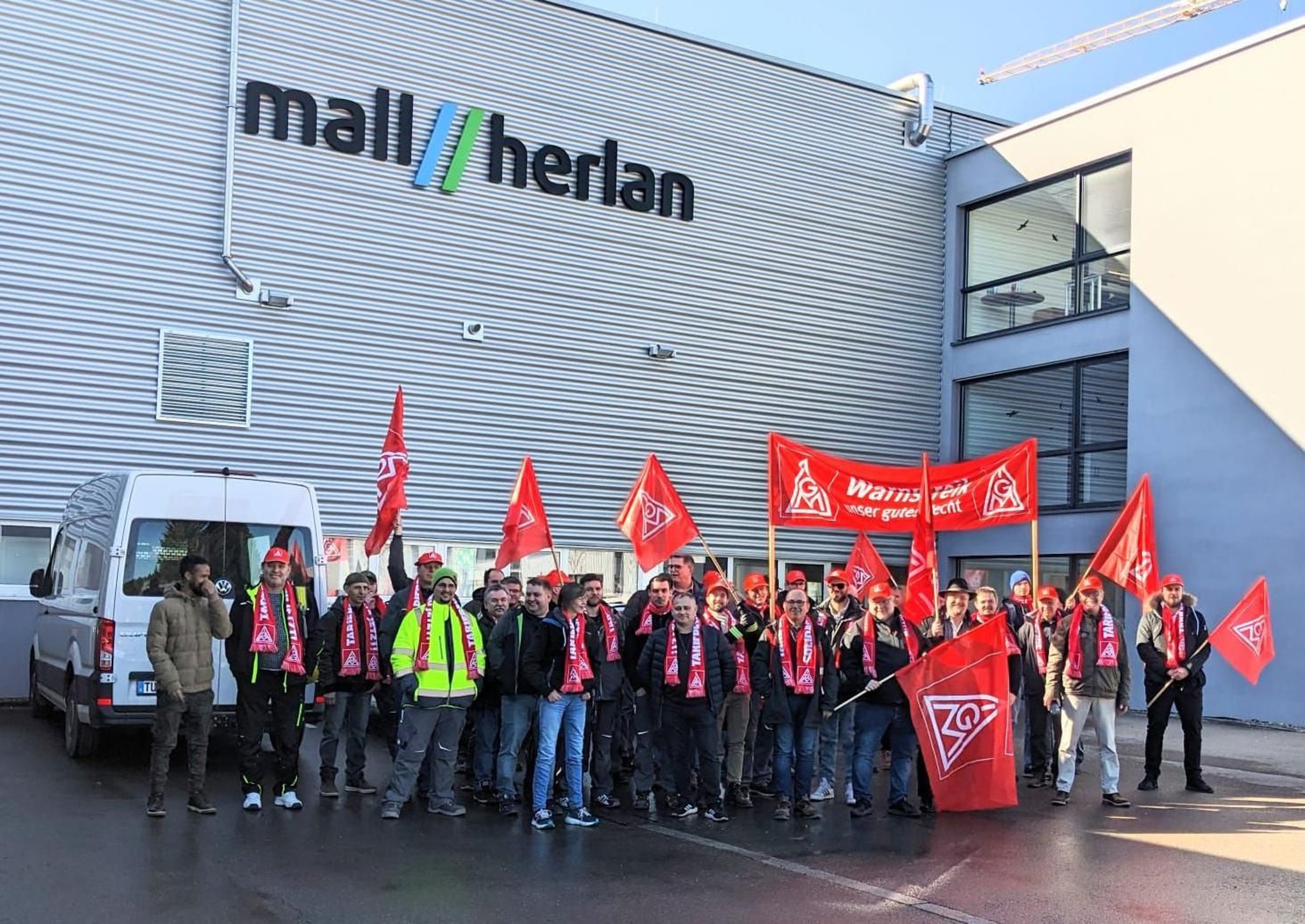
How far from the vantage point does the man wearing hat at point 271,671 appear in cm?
991

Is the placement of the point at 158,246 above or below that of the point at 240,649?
above

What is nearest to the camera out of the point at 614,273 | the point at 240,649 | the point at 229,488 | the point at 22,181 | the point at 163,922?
the point at 163,922

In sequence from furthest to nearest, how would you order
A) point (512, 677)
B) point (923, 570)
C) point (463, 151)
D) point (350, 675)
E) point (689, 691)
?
point (463, 151) → point (923, 570) → point (350, 675) → point (689, 691) → point (512, 677)

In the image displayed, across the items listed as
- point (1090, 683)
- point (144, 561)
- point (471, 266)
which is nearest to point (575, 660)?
point (144, 561)

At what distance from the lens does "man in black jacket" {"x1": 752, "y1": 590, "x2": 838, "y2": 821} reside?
34.3 feet

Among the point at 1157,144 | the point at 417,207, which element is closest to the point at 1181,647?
the point at 1157,144

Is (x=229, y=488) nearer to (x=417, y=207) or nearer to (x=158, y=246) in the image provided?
(x=158, y=246)

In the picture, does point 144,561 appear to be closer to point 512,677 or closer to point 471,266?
point 512,677

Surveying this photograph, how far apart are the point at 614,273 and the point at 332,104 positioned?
487 centimetres

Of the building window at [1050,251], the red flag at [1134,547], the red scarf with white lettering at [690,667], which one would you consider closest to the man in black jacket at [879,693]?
the red scarf with white lettering at [690,667]

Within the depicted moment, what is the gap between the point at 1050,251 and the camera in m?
22.3

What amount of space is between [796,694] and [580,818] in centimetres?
191

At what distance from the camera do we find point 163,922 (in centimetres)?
661

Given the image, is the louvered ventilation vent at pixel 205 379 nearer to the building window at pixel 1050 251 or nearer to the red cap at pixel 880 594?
the red cap at pixel 880 594
